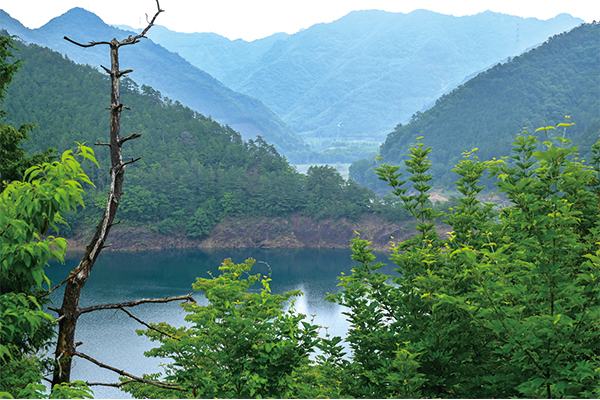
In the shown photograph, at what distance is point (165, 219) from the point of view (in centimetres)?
5772

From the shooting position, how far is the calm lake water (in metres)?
22.1

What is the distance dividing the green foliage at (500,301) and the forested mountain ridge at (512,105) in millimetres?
75459

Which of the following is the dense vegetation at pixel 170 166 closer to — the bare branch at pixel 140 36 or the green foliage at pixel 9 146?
the green foliage at pixel 9 146

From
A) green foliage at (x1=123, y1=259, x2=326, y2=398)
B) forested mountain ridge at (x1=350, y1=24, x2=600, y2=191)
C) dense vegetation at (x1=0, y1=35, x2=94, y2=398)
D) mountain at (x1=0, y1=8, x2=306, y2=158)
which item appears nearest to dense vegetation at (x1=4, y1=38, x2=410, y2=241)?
forested mountain ridge at (x1=350, y1=24, x2=600, y2=191)

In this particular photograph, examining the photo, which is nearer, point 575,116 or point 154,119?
point 154,119

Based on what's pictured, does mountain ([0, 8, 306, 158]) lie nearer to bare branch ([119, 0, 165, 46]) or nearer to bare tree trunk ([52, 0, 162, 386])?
bare branch ([119, 0, 165, 46])

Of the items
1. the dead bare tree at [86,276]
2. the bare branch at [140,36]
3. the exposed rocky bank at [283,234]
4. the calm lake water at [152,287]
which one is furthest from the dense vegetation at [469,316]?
the exposed rocky bank at [283,234]

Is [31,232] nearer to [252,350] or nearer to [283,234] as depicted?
[252,350]

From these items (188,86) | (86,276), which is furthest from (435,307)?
(188,86)

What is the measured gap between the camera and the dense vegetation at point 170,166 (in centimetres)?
5847

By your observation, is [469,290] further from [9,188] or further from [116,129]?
[9,188]

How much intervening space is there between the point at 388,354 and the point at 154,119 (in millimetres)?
71922

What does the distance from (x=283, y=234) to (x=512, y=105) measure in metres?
52.6

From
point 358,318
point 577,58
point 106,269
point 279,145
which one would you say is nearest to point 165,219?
point 106,269
